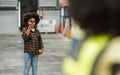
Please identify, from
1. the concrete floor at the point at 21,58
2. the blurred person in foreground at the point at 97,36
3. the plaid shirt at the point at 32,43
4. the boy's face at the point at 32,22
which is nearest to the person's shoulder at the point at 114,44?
the blurred person in foreground at the point at 97,36

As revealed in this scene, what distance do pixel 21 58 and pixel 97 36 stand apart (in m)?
10.3

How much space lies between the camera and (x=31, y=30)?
Result: 6.48 metres

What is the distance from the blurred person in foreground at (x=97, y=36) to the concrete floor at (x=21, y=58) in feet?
25.7

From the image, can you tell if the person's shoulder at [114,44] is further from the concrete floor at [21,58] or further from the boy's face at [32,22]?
the concrete floor at [21,58]

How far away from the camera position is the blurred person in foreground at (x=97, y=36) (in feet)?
3.06

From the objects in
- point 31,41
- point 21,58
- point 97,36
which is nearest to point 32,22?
point 31,41

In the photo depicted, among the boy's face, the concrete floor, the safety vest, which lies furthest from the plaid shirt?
the safety vest

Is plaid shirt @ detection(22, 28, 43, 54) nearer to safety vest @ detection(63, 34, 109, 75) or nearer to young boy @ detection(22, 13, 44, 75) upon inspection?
young boy @ detection(22, 13, 44, 75)

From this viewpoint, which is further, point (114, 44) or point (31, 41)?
point (31, 41)

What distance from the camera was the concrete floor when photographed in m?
9.17

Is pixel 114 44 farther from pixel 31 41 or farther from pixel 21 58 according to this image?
pixel 21 58

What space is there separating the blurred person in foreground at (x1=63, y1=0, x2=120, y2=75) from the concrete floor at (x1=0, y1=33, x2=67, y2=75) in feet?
25.7

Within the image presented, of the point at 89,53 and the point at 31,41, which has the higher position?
the point at 89,53

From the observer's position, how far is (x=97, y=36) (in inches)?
39.4
